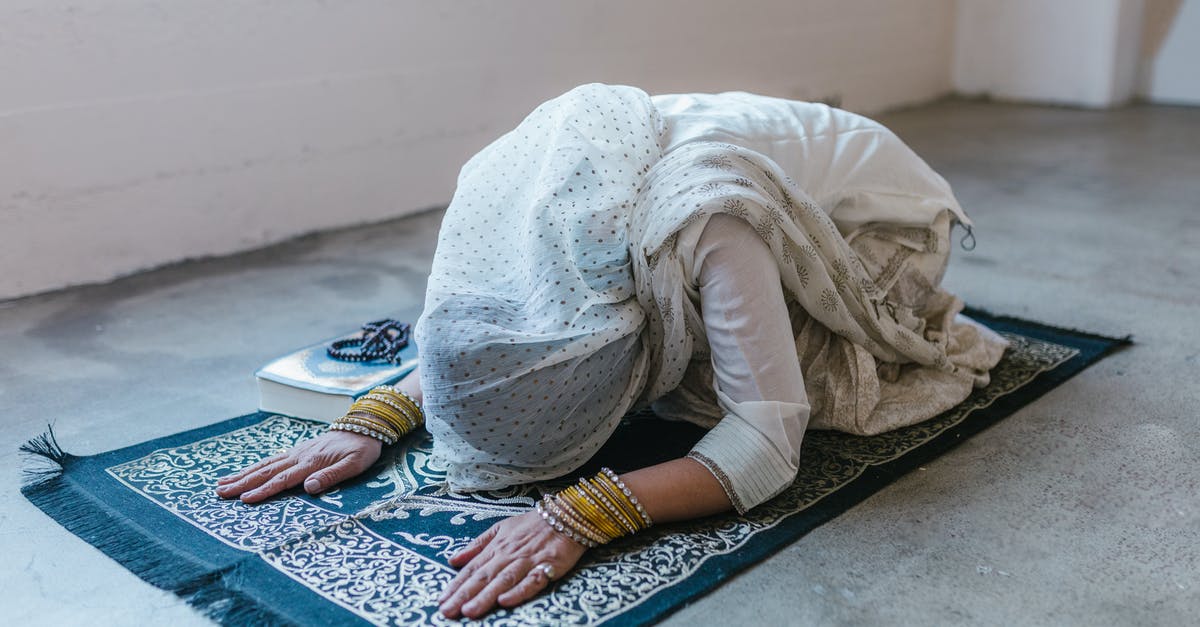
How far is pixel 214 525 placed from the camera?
5.67 ft

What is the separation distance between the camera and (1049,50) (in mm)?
5793

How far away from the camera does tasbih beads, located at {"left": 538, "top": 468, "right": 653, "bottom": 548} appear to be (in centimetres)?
158

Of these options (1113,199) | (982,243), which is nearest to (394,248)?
(982,243)

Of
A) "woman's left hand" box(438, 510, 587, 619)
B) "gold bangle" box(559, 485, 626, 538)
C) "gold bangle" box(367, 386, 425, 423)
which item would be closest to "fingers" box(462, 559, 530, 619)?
"woman's left hand" box(438, 510, 587, 619)

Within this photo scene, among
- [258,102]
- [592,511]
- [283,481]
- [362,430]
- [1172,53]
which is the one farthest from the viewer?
[1172,53]

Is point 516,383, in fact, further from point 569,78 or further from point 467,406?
point 569,78

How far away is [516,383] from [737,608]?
1.54 feet

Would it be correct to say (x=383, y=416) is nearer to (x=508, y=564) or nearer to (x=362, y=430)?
(x=362, y=430)

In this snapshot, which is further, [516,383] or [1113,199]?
[1113,199]

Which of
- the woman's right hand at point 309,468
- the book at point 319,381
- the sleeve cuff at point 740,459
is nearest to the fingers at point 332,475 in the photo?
the woman's right hand at point 309,468

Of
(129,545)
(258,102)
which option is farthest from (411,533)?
(258,102)

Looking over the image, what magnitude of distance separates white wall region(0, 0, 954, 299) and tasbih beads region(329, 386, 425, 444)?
163 cm

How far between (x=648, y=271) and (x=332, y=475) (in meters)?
0.63

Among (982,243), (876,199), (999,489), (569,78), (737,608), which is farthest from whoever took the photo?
(569,78)
